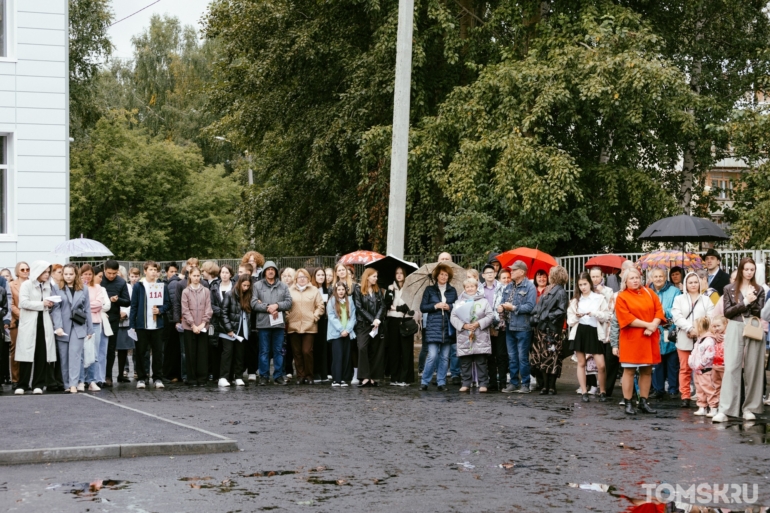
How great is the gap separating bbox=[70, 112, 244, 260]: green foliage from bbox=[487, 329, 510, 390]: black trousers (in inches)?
1276

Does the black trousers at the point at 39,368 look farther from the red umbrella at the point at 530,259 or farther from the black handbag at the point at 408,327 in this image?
the red umbrella at the point at 530,259

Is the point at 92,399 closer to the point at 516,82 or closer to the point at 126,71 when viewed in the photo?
the point at 516,82

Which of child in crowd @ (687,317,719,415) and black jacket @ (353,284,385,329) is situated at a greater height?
black jacket @ (353,284,385,329)

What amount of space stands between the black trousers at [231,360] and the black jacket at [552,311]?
4.75 metres

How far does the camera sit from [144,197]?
51.1 meters

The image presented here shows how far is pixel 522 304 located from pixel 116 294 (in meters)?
6.34

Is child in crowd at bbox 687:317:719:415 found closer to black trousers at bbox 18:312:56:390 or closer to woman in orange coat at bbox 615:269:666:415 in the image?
woman in orange coat at bbox 615:269:666:415

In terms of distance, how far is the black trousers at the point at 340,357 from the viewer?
17.8 m

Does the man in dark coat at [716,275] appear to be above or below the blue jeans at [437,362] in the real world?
above

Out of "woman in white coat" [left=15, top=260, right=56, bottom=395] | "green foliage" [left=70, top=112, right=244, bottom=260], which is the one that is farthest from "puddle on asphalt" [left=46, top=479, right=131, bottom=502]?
"green foliage" [left=70, top=112, right=244, bottom=260]

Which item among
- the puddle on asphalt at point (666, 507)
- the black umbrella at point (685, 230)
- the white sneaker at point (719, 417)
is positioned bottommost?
the white sneaker at point (719, 417)

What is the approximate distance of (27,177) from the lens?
22.9 meters

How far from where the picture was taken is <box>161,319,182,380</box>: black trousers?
58.6 feet

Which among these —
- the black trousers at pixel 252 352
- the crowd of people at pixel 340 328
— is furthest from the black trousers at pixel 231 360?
the black trousers at pixel 252 352
